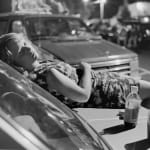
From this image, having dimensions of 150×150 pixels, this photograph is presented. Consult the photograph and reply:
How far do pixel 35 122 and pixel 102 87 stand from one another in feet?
5.65

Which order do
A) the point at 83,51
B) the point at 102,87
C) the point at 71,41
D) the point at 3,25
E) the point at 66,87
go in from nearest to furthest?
1. the point at 66,87
2. the point at 102,87
3. the point at 83,51
4. the point at 71,41
5. the point at 3,25

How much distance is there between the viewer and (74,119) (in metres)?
1.98

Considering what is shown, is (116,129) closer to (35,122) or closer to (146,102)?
(35,122)

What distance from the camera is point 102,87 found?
10.7ft

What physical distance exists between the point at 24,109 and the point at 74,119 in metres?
0.39

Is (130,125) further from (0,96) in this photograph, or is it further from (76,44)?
(76,44)

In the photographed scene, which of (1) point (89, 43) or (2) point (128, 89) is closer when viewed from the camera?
(2) point (128, 89)

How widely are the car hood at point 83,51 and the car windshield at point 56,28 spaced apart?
1.05 ft

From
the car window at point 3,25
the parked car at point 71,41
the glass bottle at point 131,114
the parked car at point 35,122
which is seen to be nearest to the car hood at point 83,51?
the parked car at point 71,41

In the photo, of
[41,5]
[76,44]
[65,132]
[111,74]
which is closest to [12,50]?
[111,74]

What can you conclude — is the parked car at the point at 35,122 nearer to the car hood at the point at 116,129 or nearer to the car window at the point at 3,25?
the car hood at the point at 116,129

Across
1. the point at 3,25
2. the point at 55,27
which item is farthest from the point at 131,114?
the point at 3,25

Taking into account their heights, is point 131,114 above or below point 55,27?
below

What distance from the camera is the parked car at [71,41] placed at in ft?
17.7
